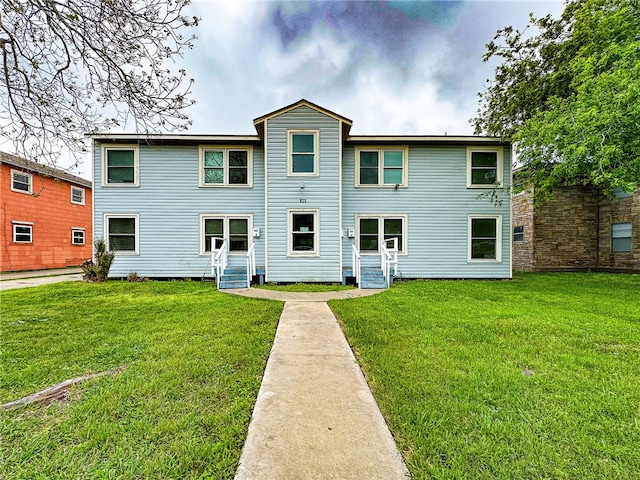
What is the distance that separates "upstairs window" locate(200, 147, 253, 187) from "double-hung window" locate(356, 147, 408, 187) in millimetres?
3910

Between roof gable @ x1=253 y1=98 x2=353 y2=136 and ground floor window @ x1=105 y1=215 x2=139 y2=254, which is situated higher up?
roof gable @ x1=253 y1=98 x2=353 y2=136

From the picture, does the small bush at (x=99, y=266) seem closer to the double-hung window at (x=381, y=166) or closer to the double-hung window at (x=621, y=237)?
the double-hung window at (x=381, y=166)

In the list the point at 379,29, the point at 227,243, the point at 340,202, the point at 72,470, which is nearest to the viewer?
the point at 72,470

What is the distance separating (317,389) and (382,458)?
912mm

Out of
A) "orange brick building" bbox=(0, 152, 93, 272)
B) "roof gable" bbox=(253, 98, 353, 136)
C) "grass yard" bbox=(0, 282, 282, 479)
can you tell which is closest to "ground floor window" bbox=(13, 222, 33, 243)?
"orange brick building" bbox=(0, 152, 93, 272)

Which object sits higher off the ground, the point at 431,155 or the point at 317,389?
the point at 431,155

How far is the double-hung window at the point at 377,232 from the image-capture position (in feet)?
33.6

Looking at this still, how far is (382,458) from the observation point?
173 cm

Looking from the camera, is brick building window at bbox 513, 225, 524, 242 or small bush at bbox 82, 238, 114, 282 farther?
brick building window at bbox 513, 225, 524, 242

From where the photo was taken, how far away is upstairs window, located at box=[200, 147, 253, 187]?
10.1 meters

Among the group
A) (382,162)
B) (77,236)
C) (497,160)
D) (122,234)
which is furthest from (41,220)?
(497,160)

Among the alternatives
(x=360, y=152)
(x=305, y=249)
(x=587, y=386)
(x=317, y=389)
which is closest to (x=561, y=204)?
(x=360, y=152)

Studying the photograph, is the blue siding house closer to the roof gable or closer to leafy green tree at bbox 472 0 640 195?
the roof gable

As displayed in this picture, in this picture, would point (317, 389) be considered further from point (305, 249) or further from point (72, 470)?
point (305, 249)
